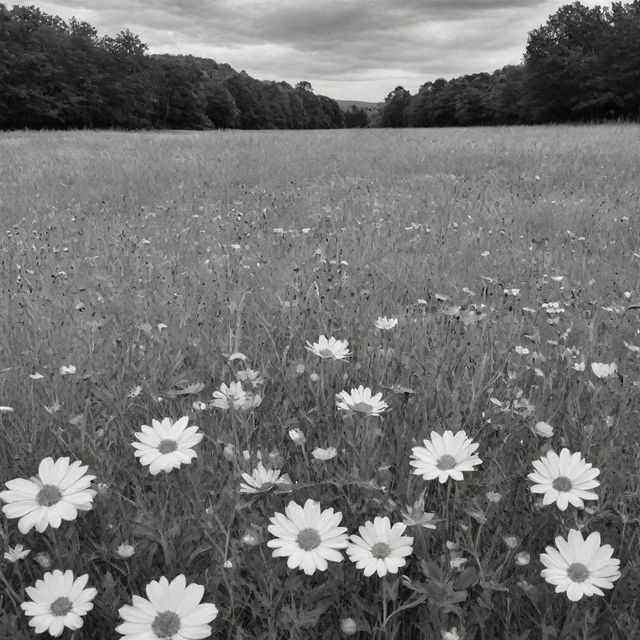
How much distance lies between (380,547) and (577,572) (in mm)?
351

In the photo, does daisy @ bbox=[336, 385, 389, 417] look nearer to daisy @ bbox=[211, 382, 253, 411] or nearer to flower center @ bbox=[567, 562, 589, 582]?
daisy @ bbox=[211, 382, 253, 411]

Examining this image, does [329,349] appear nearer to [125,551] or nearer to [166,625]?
[125,551]

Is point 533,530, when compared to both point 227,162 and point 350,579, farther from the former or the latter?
point 227,162

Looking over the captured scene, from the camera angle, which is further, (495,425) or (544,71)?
(544,71)

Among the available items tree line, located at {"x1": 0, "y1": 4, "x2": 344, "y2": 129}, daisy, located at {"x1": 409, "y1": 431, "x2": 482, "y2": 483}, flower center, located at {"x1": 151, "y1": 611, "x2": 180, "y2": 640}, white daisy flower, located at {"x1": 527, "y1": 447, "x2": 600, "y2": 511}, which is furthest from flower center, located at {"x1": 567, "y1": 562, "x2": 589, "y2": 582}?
tree line, located at {"x1": 0, "y1": 4, "x2": 344, "y2": 129}

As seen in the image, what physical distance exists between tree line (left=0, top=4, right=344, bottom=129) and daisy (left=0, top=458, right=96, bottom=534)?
142 ft

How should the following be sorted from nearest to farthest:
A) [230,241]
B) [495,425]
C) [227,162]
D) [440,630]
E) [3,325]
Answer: [440,630]
[495,425]
[3,325]
[230,241]
[227,162]

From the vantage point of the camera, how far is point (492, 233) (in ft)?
15.6

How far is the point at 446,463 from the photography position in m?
1.23

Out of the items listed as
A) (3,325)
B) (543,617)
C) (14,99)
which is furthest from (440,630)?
(14,99)

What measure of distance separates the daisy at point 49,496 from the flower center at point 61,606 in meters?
0.13

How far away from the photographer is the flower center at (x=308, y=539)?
3.51 ft

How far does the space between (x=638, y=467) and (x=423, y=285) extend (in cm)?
198

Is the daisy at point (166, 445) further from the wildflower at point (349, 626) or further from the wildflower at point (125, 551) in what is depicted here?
the wildflower at point (349, 626)
